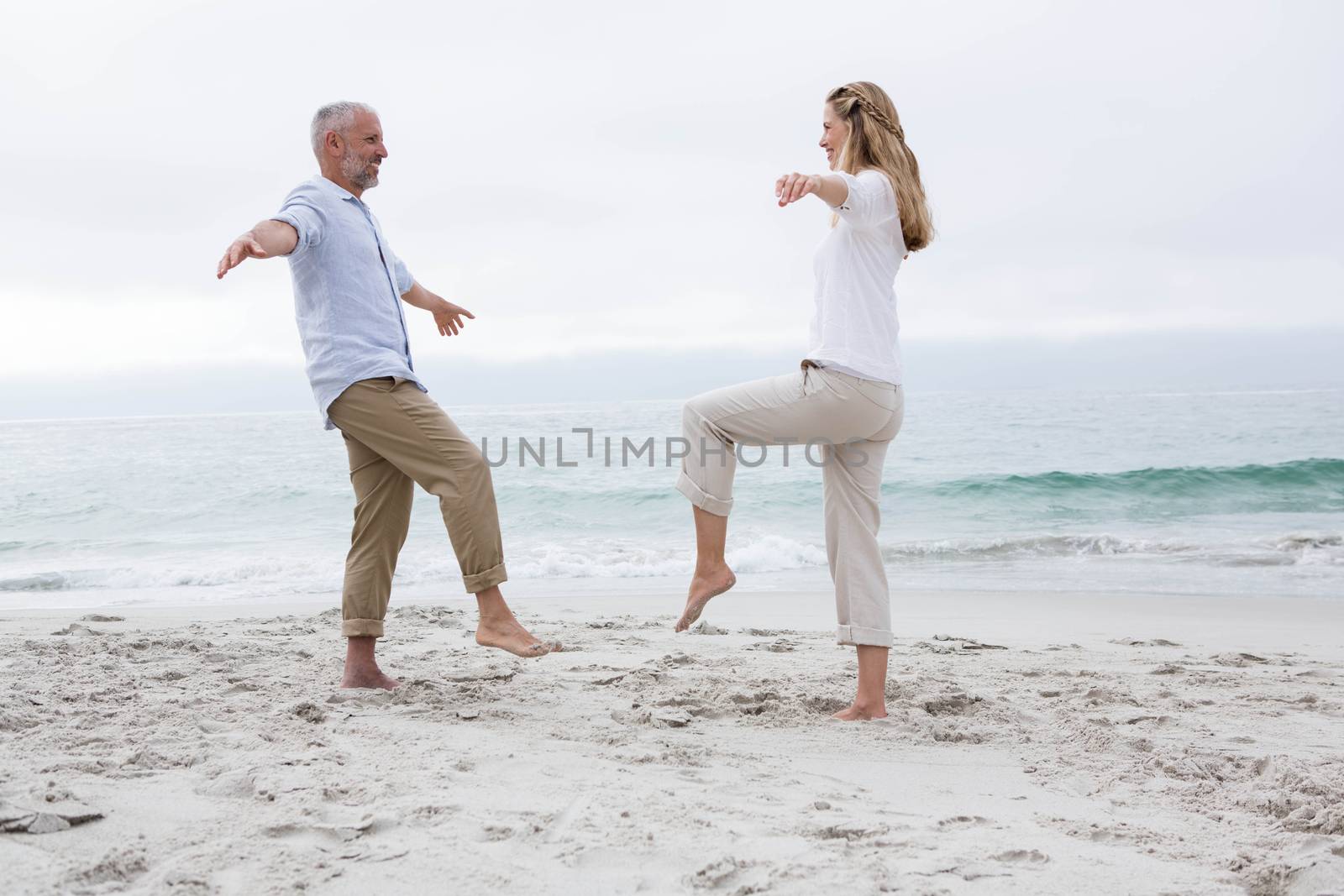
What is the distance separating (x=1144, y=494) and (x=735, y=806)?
1442cm

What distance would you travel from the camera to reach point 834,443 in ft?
10.7

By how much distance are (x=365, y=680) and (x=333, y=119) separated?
2.02 metres

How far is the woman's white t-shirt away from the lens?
10.1ft

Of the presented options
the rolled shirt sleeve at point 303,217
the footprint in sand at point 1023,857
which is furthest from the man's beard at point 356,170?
the footprint in sand at point 1023,857

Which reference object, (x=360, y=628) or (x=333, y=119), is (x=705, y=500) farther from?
(x=333, y=119)

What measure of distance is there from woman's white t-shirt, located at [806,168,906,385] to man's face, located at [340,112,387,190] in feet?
5.45

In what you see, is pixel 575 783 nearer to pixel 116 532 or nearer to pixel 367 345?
pixel 367 345

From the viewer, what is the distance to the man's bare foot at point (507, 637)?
3.26 meters

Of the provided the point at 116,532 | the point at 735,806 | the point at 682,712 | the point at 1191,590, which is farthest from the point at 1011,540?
the point at 116,532

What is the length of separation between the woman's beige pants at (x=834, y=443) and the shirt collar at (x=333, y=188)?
1.45 m

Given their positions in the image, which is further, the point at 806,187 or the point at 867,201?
the point at 867,201

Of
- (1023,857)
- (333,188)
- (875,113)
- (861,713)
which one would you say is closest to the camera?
(1023,857)

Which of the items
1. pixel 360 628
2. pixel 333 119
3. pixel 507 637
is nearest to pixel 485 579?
pixel 507 637

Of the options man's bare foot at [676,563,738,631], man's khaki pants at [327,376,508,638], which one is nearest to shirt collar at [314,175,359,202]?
man's khaki pants at [327,376,508,638]
